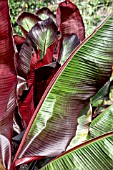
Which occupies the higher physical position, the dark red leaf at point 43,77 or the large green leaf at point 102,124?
the dark red leaf at point 43,77

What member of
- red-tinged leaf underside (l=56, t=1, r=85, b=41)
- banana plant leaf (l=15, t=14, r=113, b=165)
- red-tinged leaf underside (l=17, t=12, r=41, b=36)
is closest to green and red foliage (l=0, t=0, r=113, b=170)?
banana plant leaf (l=15, t=14, r=113, b=165)

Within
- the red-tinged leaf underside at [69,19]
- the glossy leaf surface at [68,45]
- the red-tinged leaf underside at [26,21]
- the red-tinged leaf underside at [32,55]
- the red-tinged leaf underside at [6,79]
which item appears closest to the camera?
the red-tinged leaf underside at [6,79]

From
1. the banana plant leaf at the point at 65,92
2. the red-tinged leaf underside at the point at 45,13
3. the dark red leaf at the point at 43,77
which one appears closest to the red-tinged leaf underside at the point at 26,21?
the red-tinged leaf underside at the point at 45,13

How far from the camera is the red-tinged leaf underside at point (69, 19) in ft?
5.83

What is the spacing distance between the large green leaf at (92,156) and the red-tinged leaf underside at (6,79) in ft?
0.84

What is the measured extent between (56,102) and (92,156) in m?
0.29

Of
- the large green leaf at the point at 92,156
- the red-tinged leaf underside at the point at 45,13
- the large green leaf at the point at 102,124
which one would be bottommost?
the large green leaf at the point at 102,124

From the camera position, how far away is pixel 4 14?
3.90 feet

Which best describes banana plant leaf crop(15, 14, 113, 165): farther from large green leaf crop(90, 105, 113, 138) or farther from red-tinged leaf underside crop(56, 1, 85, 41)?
red-tinged leaf underside crop(56, 1, 85, 41)

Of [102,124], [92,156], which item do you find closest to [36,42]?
[102,124]

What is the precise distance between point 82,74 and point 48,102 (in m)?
0.18

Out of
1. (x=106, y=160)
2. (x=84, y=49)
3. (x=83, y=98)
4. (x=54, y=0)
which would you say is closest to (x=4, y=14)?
(x=84, y=49)

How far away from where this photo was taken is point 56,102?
144 centimetres

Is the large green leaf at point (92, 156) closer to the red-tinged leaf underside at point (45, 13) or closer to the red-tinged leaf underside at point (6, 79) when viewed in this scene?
the red-tinged leaf underside at point (6, 79)
